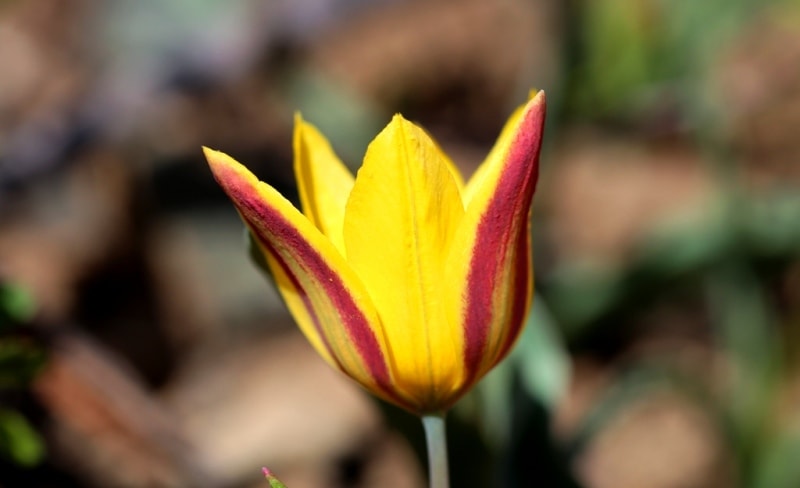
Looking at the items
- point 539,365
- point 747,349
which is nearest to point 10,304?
point 539,365

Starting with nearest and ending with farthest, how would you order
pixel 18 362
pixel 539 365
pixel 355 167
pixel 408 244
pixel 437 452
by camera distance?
pixel 408 244 → pixel 437 452 → pixel 18 362 → pixel 539 365 → pixel 355 167

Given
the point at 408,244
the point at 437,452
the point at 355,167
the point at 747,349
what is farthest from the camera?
the point at 355,167

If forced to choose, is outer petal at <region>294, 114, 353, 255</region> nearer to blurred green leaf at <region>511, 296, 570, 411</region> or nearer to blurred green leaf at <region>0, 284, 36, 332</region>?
blurred green leaf at <region>0, 284, 36, 332</region>

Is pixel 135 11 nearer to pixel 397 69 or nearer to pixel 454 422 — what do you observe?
pixel 397 69

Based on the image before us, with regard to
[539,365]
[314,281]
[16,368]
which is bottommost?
[539,365]

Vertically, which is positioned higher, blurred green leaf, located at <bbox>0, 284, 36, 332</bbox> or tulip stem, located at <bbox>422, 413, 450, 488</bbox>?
blurred green leaf, located at <bbox>0, 284, 36, 332</bbox>

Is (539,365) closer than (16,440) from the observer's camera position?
No

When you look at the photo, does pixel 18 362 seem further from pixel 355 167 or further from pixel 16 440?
pixel 355 167

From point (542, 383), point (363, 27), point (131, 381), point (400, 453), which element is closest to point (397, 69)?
point (363, 27)

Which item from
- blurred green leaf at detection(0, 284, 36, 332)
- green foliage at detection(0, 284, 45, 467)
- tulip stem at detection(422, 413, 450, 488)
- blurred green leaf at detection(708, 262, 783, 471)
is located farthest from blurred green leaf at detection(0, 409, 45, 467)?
blurred green leaf at detection(708, 262, 783, 471)
